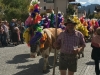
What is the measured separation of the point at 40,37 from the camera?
9234 mm

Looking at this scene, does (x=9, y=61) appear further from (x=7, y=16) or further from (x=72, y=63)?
(x=7, y=16)

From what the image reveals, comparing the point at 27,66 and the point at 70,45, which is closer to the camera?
the point at 70,45

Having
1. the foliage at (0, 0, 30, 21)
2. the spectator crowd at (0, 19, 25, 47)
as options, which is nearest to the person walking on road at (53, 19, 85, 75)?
the spectator crowd at (0, 19, 25, 47)

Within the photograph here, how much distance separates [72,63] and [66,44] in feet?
1.48

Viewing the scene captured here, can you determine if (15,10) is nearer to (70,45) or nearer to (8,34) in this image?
(8,34)

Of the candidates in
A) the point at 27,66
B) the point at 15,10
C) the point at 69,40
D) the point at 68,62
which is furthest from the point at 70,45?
the point at 15,10

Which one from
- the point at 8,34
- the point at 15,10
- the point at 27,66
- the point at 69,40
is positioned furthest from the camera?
the point at 15,10

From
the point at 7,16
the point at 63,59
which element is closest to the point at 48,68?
the point at 63,59

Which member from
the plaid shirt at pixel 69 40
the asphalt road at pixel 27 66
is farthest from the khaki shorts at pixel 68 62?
the asphalt road at pixel 27 66

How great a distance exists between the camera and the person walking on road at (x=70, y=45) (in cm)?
609

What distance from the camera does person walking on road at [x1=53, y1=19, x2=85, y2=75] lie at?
20.0 ft

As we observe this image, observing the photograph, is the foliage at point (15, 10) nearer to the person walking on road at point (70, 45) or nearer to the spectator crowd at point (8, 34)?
the spectator crowd at point (8, 34)

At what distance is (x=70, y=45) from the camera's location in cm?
614

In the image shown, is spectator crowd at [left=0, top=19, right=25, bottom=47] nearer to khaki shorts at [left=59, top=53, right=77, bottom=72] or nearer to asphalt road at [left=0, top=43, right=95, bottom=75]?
asphalt road at [left=0, top=43, right=95, bottom=75]
